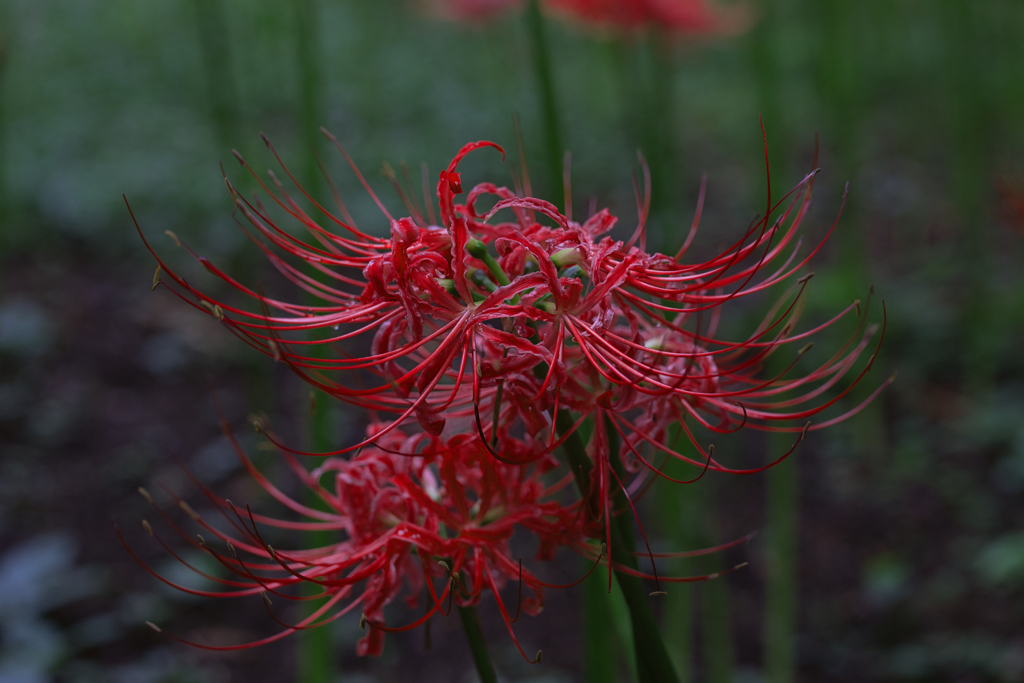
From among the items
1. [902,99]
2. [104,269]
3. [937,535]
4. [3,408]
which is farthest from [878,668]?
[902,99]

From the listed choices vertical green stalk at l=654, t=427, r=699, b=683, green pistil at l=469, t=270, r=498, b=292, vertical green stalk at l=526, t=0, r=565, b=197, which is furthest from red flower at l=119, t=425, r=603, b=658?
vertical green stalk at l=654, t=427, r=699, b=683

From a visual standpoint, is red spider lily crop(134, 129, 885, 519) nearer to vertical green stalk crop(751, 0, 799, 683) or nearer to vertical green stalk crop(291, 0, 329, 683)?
vertical green stalk crop(291, 0, 329, 683)

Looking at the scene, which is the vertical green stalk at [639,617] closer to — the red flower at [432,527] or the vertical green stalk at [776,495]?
the red flower at [432,527]

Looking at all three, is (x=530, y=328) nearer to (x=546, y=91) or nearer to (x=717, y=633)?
(x=546, y=91)

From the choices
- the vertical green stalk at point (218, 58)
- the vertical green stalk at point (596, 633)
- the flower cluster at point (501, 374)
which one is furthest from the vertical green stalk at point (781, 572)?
the vertical green stalk at point (218, 58)

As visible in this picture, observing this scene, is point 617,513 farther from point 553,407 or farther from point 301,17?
point 301,17

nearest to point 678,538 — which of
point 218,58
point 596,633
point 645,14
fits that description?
point 596,633

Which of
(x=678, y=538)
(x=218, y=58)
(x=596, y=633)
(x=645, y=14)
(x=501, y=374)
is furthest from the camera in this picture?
(x=645, y=14)
